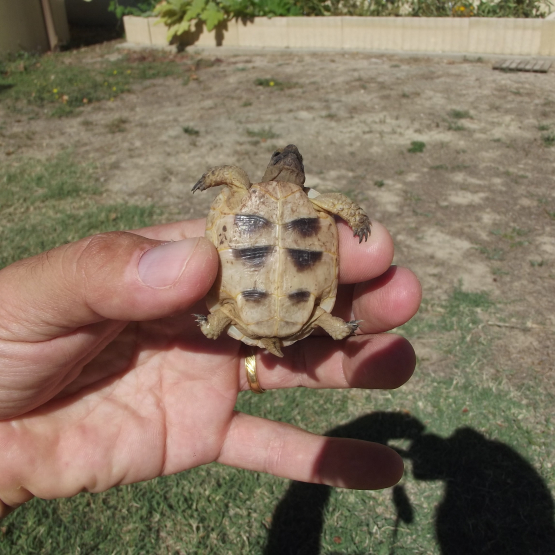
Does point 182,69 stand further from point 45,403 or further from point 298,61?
point 45,403

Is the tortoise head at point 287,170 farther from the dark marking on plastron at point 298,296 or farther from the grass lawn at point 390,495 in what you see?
the grass lawn at point 390,495

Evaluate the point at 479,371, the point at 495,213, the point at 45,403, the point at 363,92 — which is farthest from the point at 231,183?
the point at 363,92

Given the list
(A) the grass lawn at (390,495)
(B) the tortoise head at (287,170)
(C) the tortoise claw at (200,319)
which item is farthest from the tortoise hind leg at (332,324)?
(A) the grass lawn at (390,495)

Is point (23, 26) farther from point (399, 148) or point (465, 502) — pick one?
point (465, 502)

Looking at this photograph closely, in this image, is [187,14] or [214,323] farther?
[187,14]

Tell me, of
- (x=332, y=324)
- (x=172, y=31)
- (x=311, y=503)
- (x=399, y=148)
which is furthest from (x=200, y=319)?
(x=172, y=31)

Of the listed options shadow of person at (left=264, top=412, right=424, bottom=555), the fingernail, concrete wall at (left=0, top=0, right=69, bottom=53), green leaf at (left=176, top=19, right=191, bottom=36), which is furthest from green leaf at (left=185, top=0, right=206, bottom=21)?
the fingernail
